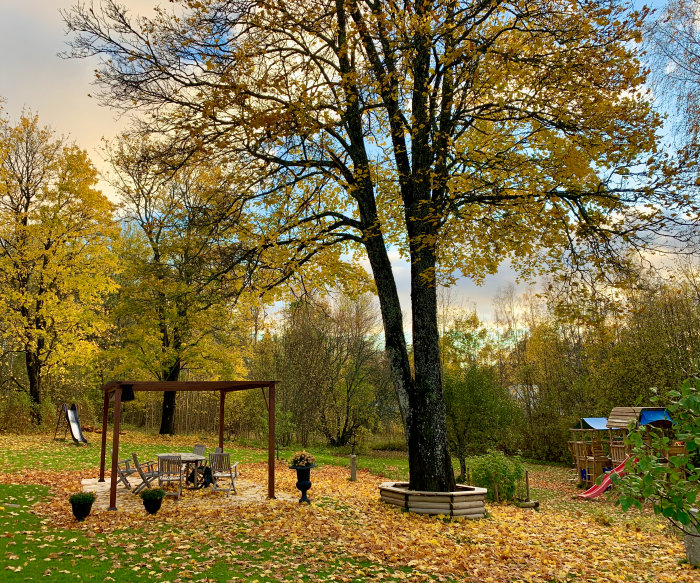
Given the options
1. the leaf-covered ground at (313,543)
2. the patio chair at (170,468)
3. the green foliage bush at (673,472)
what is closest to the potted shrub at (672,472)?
the green foliage bush at (673,472)

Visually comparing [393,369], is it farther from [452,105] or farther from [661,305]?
[661,305]

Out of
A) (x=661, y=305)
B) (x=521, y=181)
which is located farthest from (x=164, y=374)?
(x=661, y=305)

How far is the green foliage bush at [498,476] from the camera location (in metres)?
12.4

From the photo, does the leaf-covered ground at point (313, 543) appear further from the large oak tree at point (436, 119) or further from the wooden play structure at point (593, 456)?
the wooden play structure at point (593, 456)

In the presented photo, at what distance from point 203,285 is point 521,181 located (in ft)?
22.2

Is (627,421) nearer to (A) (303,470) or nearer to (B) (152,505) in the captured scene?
(A) (303,470)

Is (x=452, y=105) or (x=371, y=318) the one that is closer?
(x=452, y=105)

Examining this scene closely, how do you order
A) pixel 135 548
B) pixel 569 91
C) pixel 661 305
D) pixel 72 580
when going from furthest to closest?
pixel 661 305 → pixel 569 91 → pixel 135 548 → pixel 72 580

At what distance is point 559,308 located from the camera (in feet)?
30.4

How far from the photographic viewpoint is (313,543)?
23.7 feet

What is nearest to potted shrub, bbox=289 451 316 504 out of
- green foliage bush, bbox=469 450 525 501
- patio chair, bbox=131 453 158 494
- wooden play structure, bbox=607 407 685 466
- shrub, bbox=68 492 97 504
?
patio chair, bbox=131 453 158 494

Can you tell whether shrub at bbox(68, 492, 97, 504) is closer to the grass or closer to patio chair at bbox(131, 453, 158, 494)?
the grass

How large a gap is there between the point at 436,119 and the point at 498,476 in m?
8.51

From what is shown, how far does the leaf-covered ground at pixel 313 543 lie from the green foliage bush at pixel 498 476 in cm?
134
